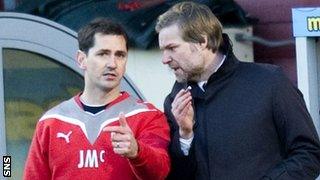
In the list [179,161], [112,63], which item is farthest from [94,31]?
[179,161]

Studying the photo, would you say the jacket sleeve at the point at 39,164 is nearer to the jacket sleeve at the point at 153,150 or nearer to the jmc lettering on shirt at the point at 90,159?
the jmc lettering on shirt at the point at 90,159

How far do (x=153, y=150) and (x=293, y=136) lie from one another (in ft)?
1.66

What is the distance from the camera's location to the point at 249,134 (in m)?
4.05

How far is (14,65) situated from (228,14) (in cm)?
262

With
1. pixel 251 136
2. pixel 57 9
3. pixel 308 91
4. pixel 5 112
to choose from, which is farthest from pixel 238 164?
pixel 57 9

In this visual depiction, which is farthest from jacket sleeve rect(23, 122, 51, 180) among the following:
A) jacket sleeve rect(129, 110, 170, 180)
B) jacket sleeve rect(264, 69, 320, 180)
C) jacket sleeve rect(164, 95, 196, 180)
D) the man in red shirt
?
jacket sleeve rect(264, 69, 320, 180)

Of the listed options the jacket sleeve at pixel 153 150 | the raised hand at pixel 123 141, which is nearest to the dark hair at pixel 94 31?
the jacket sleeve at pixel 153 150

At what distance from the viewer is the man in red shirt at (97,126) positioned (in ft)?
13.5

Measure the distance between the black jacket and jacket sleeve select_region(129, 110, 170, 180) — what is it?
0.18ft

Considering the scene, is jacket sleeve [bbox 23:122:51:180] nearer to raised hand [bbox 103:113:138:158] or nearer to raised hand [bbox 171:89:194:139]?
raised hand [bbox 103:113:138:158]

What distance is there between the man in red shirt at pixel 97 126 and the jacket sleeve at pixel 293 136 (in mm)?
422

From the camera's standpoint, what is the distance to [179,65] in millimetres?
4035

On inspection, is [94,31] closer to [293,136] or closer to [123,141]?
[123,141]

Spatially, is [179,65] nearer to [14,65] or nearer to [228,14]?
A: [14,65]
